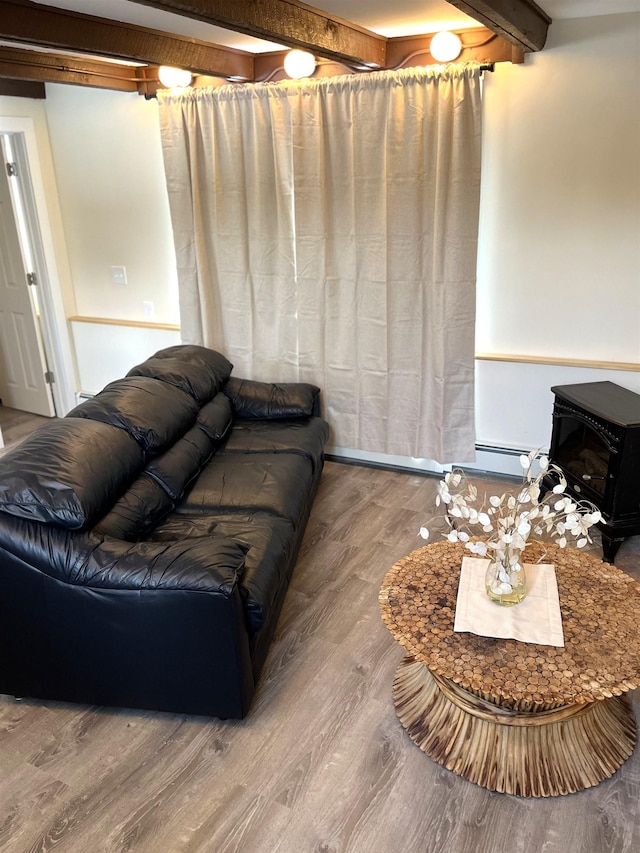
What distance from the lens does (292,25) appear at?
2451 mm

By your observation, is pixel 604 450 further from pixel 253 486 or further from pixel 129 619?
pixel 129 619

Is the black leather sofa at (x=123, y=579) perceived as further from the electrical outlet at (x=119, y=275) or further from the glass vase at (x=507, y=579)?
the electrical outlet at (x=119, y=275)

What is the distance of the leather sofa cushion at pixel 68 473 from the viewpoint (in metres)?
2.12

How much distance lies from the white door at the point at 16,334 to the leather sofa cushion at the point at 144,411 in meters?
2.27

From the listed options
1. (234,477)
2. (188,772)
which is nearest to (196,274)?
(234,477)

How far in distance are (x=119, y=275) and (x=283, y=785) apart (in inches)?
147

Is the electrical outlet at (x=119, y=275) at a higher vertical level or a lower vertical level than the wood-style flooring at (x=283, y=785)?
higher

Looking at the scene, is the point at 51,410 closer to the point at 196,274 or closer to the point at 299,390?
the point at 196,274

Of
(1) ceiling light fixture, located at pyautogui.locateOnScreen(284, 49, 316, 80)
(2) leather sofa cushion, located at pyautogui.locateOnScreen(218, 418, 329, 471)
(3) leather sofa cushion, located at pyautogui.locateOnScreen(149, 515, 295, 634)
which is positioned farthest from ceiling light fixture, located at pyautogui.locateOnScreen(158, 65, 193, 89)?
(3) leather sofa cushion, located at pyautogui.locateOnScreen(149, 515, 295, 634)

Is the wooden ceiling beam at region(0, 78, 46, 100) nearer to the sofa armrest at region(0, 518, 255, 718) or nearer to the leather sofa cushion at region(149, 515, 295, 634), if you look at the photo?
the leather sofa cushion at region(149, 515, 295, 634)

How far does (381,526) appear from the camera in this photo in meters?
3.50

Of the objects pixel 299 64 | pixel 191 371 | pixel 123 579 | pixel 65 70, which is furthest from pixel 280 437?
pixel 65 70

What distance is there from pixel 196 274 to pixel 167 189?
0.57 meters

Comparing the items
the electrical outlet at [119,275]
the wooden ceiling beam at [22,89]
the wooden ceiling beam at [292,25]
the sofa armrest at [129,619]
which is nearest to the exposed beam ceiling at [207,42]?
the wooden ceiling beam at [292,25]
